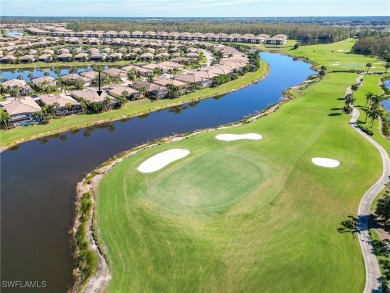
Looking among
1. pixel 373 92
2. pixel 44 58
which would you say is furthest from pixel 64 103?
pixel 373 92

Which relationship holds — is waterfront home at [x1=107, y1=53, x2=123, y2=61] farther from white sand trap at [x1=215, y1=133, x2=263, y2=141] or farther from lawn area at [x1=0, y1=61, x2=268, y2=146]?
white sand trap at [x1=215, y1=133, x2=263, y2=141]

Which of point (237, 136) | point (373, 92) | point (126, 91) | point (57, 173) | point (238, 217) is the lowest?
point (57, 173)

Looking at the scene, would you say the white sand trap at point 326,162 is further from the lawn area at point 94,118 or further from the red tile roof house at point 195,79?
the red tile roof house at point 195,79

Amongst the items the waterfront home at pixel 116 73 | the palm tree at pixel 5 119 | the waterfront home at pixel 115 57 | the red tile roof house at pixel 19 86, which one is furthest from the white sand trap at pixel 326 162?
the waterfront home at pixel 115 57

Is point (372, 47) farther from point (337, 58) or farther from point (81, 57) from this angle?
point (81, 57)

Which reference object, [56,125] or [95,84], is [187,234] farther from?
[95,84]

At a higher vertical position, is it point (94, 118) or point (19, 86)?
point (19, 86)

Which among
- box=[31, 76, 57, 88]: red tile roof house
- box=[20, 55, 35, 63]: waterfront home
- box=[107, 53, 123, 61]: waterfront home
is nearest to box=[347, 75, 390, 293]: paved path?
box=[31, 76, 57, 88]: red tile roof house
